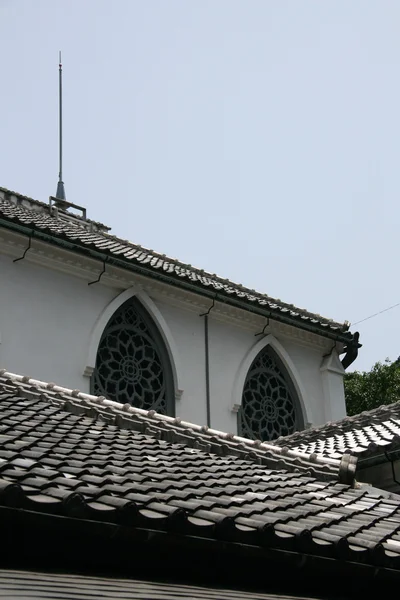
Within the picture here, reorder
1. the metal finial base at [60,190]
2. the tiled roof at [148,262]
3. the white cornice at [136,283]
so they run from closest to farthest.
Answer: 1. the white cornice at [136,283]
2. the tiled roof at [148,262]
3. the metal finial base at [60,190]

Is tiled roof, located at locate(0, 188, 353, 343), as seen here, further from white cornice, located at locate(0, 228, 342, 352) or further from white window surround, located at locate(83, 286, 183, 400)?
white window surround, located at locate(83, 286, 183, 400)

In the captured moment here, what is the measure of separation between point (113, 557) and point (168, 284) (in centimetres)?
1129

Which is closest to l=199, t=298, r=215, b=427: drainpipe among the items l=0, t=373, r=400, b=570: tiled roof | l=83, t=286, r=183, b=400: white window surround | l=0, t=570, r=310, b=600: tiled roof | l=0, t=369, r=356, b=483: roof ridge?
l=83, t=286, r=183, b=400: white window surround

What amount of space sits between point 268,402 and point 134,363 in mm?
3214

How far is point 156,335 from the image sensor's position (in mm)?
15203

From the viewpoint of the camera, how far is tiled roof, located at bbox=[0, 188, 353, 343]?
1420 cm

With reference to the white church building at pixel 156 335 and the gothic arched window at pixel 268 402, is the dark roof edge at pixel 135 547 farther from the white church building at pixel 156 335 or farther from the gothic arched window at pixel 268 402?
Result: the gothic arched window at pixel 268 402

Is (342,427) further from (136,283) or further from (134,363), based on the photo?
(136,283)

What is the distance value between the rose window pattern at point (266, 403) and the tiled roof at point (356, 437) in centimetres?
313

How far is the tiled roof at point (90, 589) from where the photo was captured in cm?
345

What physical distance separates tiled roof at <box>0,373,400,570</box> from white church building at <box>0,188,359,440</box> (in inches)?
214

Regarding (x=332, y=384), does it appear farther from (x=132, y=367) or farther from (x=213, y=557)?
(x=213, y=557)

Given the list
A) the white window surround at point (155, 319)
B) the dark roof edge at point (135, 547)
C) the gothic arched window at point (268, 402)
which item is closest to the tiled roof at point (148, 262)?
the white window surround at point (155, 319)

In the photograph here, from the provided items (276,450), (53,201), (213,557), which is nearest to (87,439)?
(213,557)
